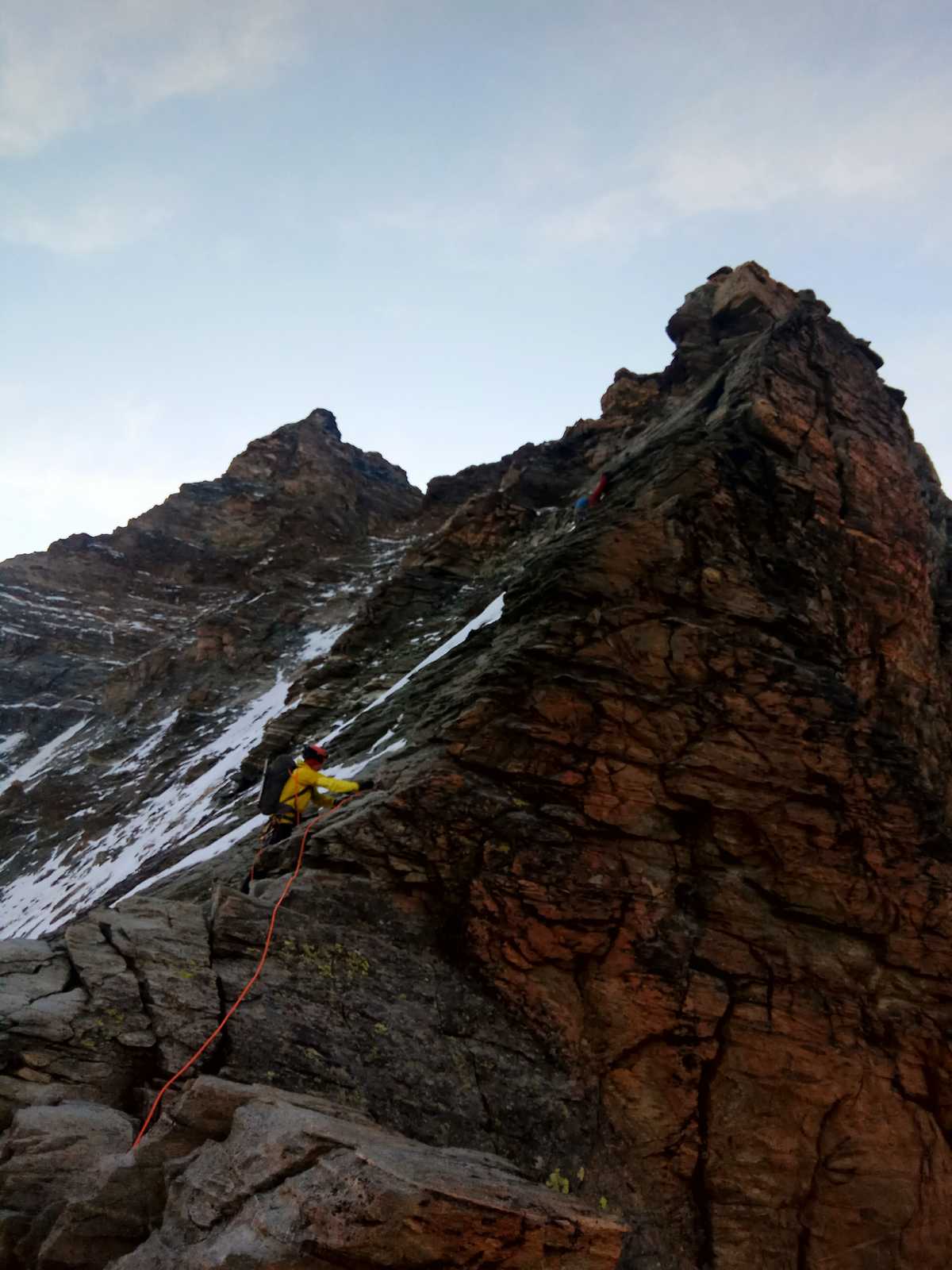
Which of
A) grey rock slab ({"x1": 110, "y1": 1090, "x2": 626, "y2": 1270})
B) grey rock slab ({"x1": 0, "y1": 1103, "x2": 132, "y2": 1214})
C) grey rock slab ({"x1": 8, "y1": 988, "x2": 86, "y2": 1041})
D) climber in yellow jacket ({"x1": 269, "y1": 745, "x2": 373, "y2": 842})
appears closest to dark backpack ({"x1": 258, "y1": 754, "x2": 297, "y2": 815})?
climber in yellow jacket ({"x1": 269, "y1": 745, "x2": 373, "y2": 842})

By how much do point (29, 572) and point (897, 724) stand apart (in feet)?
202

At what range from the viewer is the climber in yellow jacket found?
11.8 meters

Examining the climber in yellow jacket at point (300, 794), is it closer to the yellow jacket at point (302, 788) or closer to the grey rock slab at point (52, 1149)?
the yellow jacket at point (302, 788)

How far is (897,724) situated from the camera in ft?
56.0

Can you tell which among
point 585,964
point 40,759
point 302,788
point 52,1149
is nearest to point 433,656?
point 302,788

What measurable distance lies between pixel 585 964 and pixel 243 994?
4.56m

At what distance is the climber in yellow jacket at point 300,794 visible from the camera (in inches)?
464

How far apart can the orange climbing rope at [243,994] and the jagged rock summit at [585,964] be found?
10 cm

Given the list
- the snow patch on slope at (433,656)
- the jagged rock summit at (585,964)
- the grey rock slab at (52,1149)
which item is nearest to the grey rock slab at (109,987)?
the jagged rock summit at (585,964)

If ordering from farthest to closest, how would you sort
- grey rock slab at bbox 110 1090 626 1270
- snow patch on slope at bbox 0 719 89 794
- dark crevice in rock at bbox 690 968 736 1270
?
snow patch on slope at bbox 0 719 89 794 → dark crevice in rock at bbox 690 968 736 1270 → grey rock slab at bbox 110 1090 626 1270

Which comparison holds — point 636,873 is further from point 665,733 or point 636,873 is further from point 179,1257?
point 179,1257

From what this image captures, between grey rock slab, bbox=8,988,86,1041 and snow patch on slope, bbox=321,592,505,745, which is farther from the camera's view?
snow patch on slope, bbox=321,592,505,745

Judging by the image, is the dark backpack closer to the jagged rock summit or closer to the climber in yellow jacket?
the climber in yellow jacket

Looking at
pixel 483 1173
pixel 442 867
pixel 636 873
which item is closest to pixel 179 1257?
pixel 483 1173
